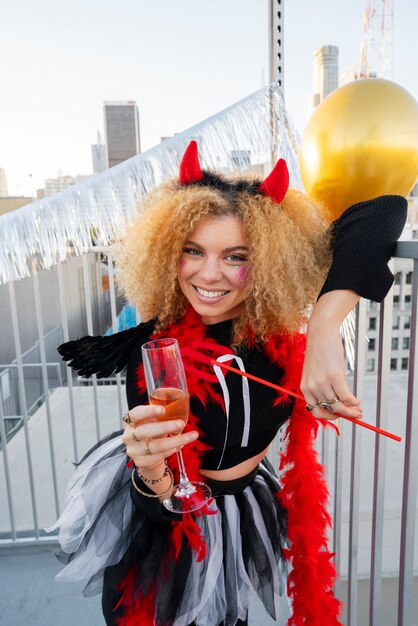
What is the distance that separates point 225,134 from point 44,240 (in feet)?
2.36

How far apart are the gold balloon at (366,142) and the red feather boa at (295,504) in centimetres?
40

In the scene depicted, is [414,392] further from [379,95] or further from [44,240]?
[44,240]

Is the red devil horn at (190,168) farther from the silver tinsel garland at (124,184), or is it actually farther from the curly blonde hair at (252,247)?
the silver tinsel garland at (124,184)

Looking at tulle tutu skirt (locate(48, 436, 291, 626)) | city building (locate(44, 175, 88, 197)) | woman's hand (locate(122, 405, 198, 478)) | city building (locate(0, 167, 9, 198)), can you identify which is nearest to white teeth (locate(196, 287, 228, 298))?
woman's hand (locate(122, 405, 198, 478))

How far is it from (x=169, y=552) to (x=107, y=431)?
77.4 inches

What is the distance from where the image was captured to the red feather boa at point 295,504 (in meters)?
0.99

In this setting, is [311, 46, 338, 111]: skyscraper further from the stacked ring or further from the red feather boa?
the stacked ring

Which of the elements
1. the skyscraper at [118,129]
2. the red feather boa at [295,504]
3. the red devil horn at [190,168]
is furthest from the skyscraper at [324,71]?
the red feather boa at [295,504]

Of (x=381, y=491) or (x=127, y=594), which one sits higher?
(x=381, y=491)

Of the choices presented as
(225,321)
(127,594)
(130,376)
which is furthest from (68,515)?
(225,321)

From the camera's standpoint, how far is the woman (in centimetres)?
96

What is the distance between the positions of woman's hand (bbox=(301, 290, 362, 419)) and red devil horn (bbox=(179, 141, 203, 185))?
451 mm

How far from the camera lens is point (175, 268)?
1024 mm

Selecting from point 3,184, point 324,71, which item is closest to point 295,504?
point 3,184
